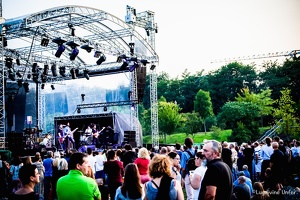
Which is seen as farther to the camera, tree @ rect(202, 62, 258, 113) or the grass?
tree @ rect(202, 62, 258, 113)

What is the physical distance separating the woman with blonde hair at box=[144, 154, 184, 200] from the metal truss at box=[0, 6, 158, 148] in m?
12.1

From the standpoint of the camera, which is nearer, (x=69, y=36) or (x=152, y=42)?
(x=69, y=36)

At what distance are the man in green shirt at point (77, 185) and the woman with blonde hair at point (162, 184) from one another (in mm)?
599

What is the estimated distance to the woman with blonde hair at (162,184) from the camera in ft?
11.4

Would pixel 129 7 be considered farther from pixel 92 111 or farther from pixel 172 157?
pixel 172 157

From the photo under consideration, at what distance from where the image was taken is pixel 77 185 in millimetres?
3387

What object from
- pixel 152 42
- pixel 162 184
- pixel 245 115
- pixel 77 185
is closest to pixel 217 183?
pixel 162 184

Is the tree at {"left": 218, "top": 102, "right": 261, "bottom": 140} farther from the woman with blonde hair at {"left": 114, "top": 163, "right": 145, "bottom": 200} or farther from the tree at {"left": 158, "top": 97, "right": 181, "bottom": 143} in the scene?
the woman with blonde hair at {"left": 114, "top": 163, "right": 145, "bottom": 200}

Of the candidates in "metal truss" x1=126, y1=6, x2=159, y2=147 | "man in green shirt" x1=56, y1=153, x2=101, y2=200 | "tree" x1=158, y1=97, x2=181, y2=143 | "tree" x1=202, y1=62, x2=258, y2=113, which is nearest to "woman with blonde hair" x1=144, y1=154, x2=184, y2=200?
"man in green shirt" x1=56, y1=153, x2=101, y2=200

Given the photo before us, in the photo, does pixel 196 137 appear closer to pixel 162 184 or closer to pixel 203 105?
pixel 203 105

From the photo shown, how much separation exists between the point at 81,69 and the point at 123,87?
3.38 m

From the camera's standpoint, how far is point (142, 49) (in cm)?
2030

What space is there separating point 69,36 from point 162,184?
604 inches

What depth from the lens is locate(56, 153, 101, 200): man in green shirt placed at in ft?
11.0
